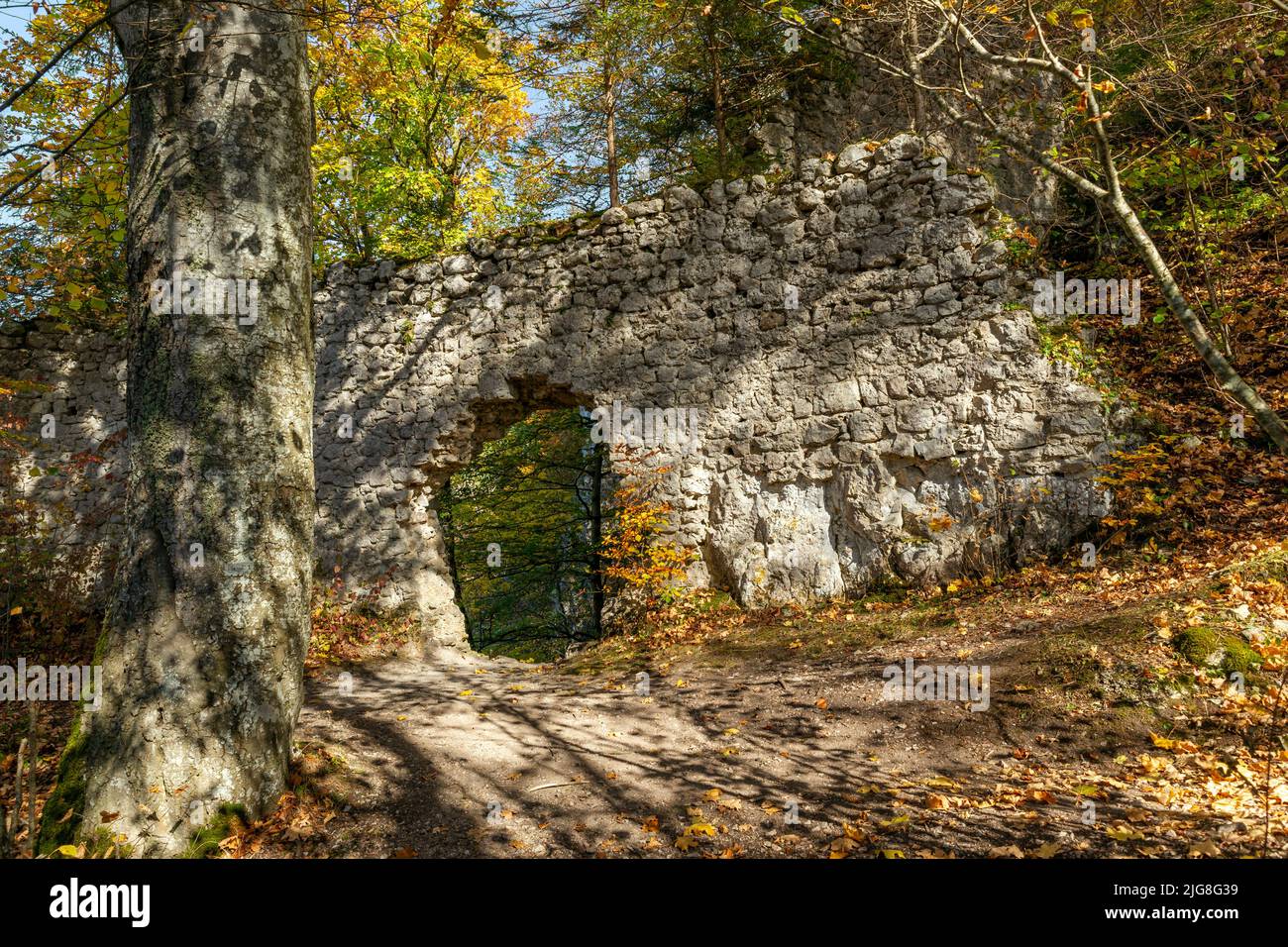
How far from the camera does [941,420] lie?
6613 mm

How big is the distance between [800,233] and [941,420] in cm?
226

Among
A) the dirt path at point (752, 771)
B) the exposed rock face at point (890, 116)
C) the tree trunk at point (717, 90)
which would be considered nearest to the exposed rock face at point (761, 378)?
the dirt path at point (752, 771)

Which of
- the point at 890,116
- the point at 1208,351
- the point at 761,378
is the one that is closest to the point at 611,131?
the point at 890,116

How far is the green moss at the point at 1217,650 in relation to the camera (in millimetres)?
4141

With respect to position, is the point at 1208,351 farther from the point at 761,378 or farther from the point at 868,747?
the point at 761,378

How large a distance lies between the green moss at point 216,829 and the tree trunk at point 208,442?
1.8 inches

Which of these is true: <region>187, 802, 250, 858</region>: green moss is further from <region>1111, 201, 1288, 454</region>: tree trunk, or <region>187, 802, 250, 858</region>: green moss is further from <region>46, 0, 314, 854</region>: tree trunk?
<region>1111, 201, 1288, 454</region>: tree trunk

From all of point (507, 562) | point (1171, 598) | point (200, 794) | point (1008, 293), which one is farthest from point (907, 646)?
point (507, 562)

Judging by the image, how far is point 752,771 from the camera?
400 cm

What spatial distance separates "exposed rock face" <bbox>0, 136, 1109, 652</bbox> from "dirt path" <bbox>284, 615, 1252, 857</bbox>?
152 cm

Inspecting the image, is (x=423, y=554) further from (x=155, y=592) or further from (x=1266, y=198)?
(x=1266, y=198)

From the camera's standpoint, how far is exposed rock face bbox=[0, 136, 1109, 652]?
6.49 meters

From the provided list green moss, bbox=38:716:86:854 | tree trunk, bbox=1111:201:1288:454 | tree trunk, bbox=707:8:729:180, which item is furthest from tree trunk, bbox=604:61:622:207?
green moss, bbox=38:716:86:854

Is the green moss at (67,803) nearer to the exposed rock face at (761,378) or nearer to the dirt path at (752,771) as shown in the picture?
the dirt path at (752,771)
